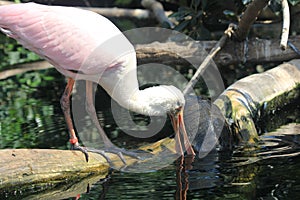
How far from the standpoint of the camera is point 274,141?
618 centimetres

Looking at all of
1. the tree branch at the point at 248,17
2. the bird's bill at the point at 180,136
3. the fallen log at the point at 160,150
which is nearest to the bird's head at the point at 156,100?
the bird's bill at the point at 180,136

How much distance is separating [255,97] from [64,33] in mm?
2263

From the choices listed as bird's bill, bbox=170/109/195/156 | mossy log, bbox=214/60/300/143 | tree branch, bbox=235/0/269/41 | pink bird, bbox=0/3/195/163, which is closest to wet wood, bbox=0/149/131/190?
pink bird, bbox=0/3/195/163

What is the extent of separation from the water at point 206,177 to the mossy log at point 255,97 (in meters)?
0.24

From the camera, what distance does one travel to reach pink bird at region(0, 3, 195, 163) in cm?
567

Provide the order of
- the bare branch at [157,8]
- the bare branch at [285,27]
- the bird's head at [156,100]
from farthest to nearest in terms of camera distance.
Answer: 1. the bare branch at [157,8]
2. the bare branch at [285,27]
3. the bird's head at [156,100]

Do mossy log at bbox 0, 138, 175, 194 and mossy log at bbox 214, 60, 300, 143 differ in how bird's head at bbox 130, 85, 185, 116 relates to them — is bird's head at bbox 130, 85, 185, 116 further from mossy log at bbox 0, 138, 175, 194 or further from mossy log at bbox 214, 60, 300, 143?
mossy log at bbox 214, 60, 300, 143

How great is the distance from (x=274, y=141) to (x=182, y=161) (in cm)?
105

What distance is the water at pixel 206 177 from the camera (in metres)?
4.86

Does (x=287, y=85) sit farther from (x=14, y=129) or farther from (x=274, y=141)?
(x=14, y=129)

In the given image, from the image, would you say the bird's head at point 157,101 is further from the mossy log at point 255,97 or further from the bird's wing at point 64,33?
the mossy log at point 255,97

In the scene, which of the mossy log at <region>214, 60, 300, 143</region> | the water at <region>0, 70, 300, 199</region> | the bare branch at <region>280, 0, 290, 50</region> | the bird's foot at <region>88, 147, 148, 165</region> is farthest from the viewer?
the bare branch at <region>280, 0, 290, 50</region>

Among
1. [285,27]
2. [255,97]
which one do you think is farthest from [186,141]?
[285,27]

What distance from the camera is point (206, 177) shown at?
521cm
